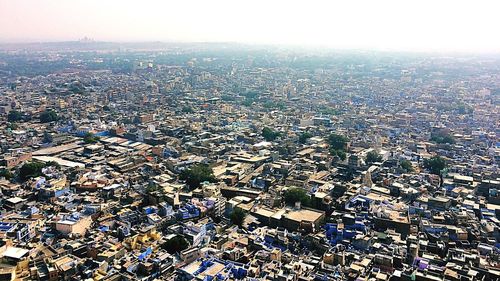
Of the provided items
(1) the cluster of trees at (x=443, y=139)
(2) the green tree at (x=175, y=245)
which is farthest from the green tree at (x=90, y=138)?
(1) the cluster of trees at (x=443, y=139)

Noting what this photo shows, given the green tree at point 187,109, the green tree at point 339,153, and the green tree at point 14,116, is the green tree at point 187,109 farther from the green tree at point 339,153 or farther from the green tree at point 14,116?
the green tree at point 339,153

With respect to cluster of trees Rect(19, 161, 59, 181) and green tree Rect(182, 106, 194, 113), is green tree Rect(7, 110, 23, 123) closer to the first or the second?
green tree Rect(182, 106, 194, 113)

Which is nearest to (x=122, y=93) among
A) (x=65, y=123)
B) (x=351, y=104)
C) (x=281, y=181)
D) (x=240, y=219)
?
(x=65, y=123)

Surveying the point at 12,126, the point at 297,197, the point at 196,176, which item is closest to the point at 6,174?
the point at 196,176

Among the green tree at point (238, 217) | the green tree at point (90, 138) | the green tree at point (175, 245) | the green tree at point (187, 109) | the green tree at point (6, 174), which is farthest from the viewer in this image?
the green tree at point (187, 109)

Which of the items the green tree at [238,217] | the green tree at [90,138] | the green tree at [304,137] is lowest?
the green tree at [90,138]

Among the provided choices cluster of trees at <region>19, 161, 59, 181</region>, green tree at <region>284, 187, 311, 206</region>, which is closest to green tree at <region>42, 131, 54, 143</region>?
cluster of trees at <region>19, 161, 59, 181</region>

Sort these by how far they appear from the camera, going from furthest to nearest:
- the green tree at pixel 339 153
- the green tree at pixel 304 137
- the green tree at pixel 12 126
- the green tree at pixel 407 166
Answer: the green tree at pixel 12 126 < the green tree at pixel 304 137 < the green tree at pixel 339 153 < the green tree at pixel 407 166

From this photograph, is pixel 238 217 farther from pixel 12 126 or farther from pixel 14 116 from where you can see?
pixel 14 116
